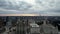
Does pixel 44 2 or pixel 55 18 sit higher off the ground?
pixel 44 2

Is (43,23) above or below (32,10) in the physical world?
below

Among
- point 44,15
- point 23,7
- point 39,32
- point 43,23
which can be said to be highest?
point 23,7

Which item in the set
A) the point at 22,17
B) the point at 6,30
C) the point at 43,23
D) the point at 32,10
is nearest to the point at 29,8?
the point at 32,10

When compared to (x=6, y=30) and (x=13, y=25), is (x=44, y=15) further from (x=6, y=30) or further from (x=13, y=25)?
(x=6, y=30)

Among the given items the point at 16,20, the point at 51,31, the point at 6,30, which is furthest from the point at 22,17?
the point at 51,31

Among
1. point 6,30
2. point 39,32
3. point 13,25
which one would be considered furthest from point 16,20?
point 39,32

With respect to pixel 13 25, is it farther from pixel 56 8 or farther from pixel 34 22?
pixel 56 8

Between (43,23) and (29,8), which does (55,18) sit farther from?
(29,8)
